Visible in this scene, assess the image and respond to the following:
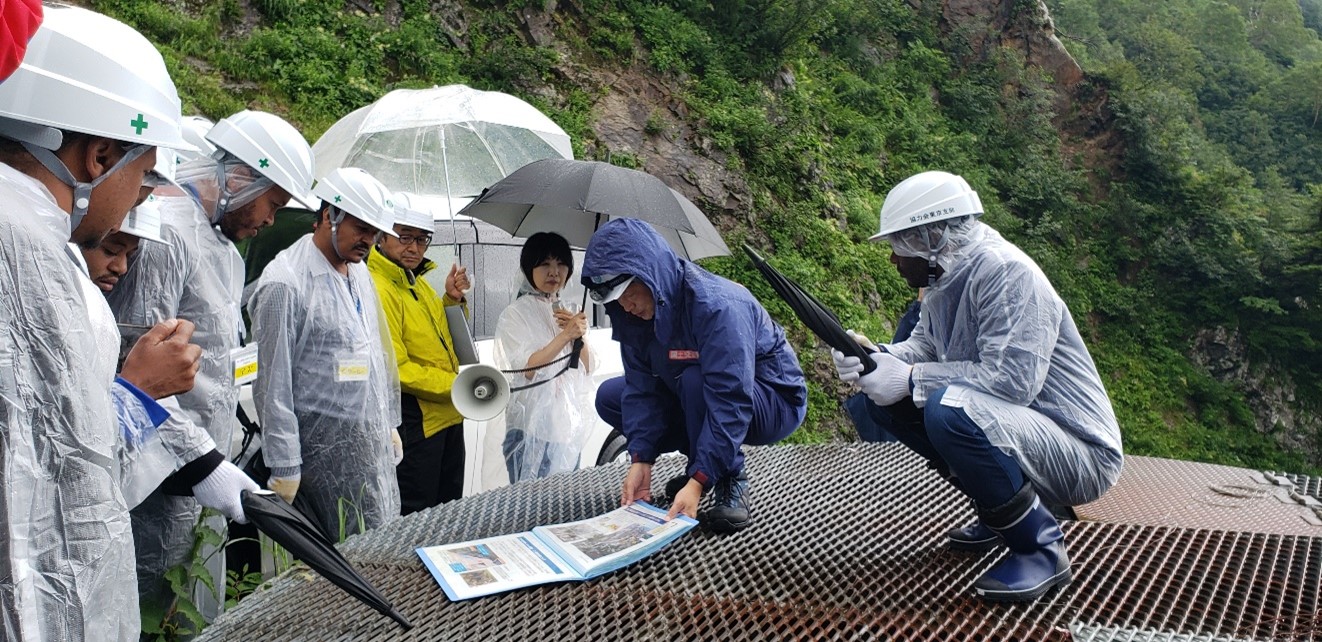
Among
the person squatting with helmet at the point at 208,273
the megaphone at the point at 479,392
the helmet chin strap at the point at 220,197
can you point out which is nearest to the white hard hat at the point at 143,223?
the person squatting with helmet at the point at 208,273

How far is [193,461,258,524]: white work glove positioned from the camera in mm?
2121

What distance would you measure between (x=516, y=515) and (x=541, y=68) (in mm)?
9225

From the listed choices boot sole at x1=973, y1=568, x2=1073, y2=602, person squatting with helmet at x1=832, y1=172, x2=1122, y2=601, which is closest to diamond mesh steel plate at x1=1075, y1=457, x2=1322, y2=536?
person squatting with helmet at x1=832, y1=172, x2=1122, y2=601

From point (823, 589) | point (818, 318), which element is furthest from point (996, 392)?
point (823, 589)

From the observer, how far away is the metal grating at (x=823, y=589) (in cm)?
192

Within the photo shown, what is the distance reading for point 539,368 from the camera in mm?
4227

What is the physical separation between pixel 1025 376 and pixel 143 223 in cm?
231

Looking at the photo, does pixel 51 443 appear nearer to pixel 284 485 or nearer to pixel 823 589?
pixel 823 589

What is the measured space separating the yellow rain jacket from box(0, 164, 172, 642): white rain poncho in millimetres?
2324

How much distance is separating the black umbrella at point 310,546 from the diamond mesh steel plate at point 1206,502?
7.79 ft

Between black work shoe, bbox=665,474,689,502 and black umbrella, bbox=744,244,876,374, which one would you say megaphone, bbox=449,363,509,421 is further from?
black umbrella, bbox=744,244,876,374

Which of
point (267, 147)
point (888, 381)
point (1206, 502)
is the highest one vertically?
point (267, 147)

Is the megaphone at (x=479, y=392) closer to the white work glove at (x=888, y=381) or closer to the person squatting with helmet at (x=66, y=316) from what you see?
the white work glove at (x=888, y=381)

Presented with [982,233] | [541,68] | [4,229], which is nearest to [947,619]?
[982,233]
